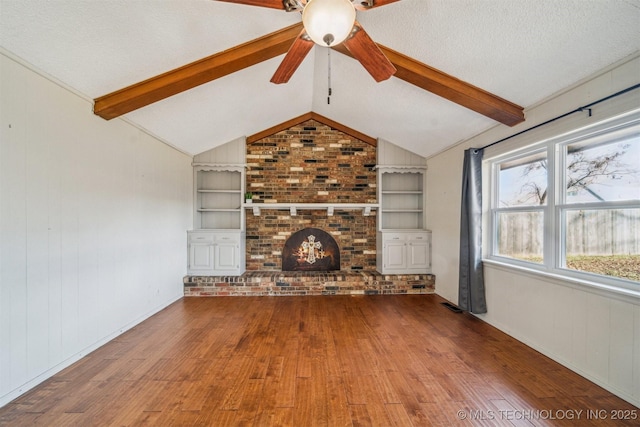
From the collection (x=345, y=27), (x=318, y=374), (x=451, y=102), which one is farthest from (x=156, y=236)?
(x=451, y=102)

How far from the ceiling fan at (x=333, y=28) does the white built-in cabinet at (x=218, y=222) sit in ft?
10.6

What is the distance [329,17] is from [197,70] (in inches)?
68.6

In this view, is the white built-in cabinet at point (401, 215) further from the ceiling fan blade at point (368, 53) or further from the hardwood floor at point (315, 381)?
the ceiling fan blade at point (368, 53)

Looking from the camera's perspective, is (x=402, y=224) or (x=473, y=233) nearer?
(x=473, y=233)

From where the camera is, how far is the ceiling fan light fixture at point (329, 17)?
1.40 metres

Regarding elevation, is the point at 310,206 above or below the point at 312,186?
below

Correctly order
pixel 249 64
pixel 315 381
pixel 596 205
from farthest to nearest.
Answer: pixel 249 64, pixel 596 205, pixel 315 381

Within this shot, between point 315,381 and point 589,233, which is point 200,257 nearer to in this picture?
point 315,381

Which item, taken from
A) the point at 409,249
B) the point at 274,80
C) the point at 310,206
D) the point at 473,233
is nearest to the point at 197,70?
the point at 274,80

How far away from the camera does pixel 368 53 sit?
185 centimetres

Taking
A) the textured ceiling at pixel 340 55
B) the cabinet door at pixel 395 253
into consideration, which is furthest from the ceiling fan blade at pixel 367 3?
the cabinet door at pixel 395 253

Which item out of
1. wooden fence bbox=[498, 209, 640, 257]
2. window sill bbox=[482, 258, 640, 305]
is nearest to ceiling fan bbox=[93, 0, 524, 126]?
wooden fence bbox=[498, 209, 640, 257]

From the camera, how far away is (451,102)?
3.19m

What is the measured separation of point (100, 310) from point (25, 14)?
8.00ft
